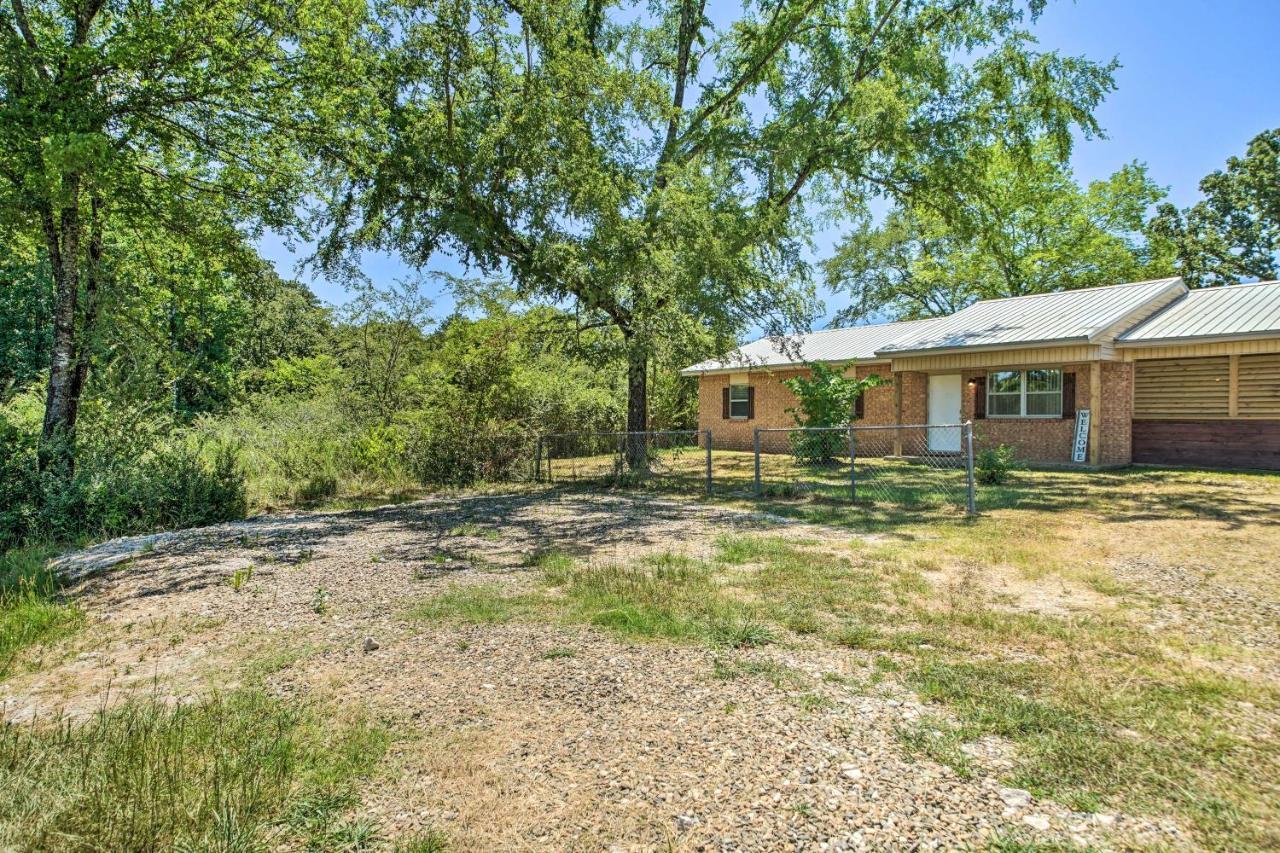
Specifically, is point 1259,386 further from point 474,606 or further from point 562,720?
point 562,720

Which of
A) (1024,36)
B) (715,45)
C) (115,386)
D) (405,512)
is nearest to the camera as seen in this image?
(115,386)

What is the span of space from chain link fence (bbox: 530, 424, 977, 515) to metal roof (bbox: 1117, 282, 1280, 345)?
4263mm

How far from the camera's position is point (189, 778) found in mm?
2396

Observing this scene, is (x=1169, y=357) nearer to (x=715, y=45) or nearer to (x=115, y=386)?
(x=715, y=45)

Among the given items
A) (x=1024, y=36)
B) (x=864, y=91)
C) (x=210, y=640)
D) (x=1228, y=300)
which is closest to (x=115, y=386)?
(x=210, y=640)

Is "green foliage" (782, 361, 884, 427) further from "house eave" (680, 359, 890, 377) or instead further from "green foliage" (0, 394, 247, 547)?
"green foliage" (0, 394, 247, 547)

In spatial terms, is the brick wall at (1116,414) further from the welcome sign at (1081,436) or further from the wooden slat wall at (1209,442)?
the wooden slat wall at (1209,442)

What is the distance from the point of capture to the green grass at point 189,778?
2.09 meters

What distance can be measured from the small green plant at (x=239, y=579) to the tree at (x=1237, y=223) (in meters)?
36.1

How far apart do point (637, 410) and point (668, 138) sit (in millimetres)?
5997

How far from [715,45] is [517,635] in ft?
48.4

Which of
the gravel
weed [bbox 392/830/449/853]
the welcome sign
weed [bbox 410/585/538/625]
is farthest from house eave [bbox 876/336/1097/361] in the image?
weed [bbox 392/830/449/853]

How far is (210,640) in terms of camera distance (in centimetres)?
411

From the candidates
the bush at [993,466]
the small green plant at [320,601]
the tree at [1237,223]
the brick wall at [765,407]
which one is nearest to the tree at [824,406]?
the brick wall at [765,407]
